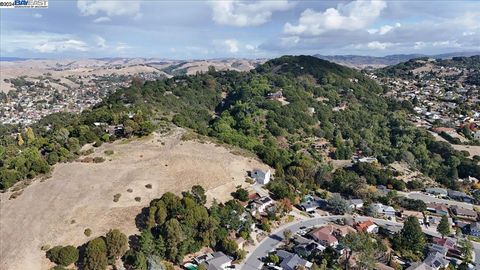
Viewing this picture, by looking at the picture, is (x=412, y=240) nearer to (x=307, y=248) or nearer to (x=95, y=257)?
(x=307, y=248)

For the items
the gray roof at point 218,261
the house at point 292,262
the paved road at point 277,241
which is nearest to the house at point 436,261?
the paved road at point 277,241

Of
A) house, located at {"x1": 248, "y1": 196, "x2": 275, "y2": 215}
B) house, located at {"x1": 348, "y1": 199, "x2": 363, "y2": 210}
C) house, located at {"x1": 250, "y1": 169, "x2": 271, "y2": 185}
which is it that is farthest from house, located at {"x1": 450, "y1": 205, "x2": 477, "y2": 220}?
house, located at {"x1": 250, "y1": 169, "x2": 271, "y2": 185}

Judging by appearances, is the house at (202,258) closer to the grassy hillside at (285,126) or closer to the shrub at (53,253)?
the shrub at (53,253)

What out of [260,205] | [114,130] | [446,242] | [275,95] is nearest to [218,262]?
[260,205]

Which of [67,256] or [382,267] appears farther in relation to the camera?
[382,267]

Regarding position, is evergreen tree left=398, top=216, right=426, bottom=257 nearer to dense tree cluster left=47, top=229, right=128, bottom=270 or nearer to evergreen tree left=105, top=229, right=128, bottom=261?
evergreen tree left=105, top=229, right=128, bottom=261
